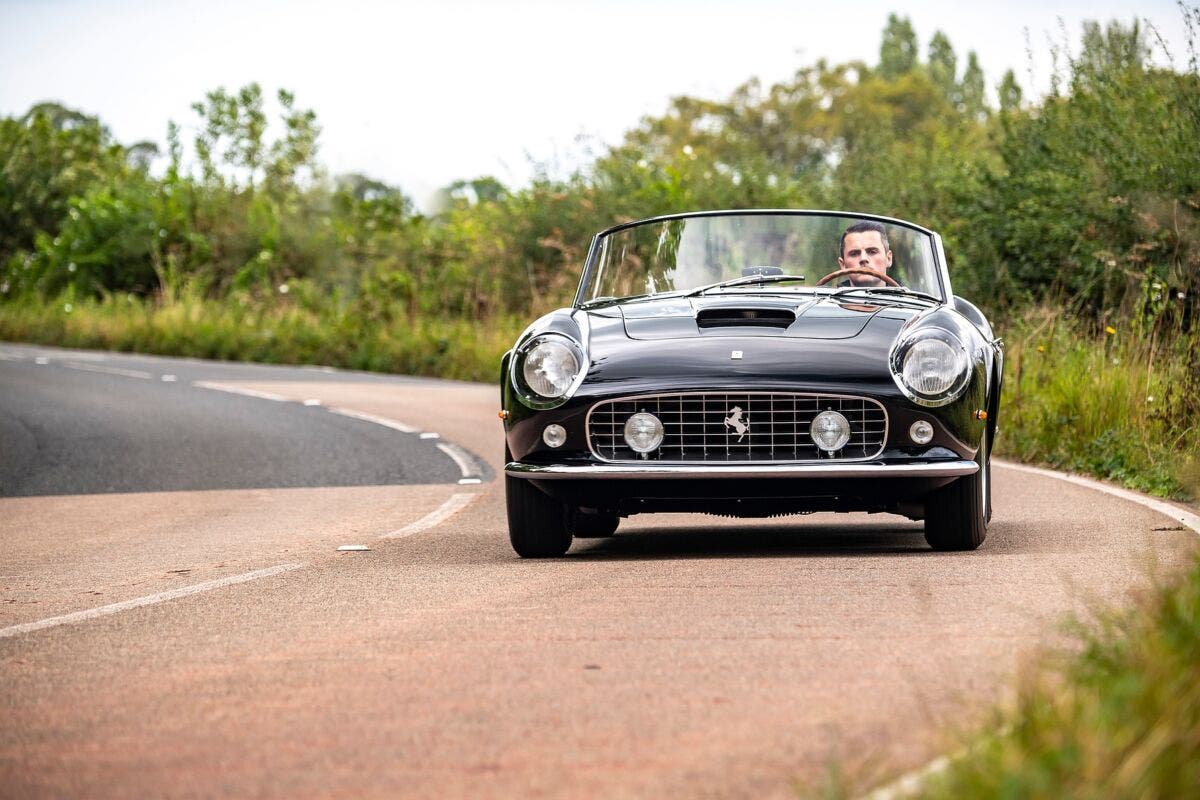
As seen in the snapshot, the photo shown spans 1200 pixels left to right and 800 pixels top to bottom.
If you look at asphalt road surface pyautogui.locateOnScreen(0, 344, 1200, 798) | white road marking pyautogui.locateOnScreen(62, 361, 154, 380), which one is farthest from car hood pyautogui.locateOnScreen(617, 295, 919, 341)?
white road marking pyautogui.locateOnScreen(62, 361, 154, 380)

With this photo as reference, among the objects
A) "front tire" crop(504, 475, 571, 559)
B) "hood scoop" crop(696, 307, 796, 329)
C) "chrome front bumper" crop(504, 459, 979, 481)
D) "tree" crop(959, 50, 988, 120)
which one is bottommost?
"front tire" crop(504, 475, 571, 559)

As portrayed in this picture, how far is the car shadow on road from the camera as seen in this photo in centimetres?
783

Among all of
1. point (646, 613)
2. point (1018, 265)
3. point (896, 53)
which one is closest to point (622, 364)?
point (646, 613)

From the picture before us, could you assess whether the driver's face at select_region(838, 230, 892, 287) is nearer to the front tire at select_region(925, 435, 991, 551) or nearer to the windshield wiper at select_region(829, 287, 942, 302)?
the windshield wiper at select_region(829, 287, 942, 302)

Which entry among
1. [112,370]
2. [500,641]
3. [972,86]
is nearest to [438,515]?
[500,641]

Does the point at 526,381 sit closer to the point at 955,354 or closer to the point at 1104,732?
the point at 955,354

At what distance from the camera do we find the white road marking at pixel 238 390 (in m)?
20.7

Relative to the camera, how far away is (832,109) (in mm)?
72188

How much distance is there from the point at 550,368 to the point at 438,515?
2.87 m

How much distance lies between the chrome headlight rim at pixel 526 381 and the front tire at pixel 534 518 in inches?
15.1

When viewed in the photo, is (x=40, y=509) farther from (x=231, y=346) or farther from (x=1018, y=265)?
(x=231, y=346)

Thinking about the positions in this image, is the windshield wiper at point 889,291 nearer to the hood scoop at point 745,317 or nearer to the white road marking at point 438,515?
the hood scoop at point 745,317

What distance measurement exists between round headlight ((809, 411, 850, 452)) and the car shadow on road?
52cm

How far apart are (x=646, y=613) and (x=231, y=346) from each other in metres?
26.8
